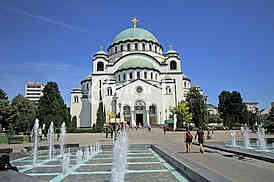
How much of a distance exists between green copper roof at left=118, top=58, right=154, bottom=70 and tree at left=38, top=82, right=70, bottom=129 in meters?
18.5

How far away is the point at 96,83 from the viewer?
54031 millimetres

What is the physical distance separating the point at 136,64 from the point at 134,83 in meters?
5.59

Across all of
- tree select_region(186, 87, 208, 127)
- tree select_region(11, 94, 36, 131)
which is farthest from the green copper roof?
tree select_region(11, 94, 36, 131)

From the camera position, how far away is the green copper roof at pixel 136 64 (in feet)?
166

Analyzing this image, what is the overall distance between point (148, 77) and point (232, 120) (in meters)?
23.9

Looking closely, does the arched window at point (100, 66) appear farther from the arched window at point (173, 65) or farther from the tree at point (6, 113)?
the tree at point (6, 113)

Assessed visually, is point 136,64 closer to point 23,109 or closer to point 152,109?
point 152,109

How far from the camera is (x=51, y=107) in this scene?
36.3m

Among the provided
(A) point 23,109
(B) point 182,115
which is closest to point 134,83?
(B) point 182,115

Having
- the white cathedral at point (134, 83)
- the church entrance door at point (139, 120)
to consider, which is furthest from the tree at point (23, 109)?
the church entrance door at point (139, 120)

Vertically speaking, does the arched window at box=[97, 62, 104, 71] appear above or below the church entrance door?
above

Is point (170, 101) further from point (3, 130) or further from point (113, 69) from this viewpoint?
point (3, 130)

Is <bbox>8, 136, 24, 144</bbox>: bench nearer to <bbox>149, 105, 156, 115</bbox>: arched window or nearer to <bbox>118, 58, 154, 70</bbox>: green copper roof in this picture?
<bbox>149, 105, 156, 115</bbox>: arched window

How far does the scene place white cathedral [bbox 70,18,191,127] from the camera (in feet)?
156
